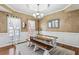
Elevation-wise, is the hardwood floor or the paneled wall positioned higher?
the paneled wall

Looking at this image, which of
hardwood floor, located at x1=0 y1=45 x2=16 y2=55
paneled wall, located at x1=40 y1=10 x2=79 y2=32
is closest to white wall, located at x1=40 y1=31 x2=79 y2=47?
paneled wall, located at x1=40 y1=10 x2=79 y2=32

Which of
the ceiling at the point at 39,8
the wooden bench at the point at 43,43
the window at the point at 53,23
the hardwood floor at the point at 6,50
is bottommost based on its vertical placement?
the hardwood floor at the point at 6,50

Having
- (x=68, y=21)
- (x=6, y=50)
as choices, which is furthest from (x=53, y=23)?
(x=6, y=50)

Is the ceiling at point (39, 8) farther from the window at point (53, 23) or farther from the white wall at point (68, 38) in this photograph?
the white wall at point (68, 38)

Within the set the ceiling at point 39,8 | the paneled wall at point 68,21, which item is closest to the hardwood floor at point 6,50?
the ceiling at point 39,8

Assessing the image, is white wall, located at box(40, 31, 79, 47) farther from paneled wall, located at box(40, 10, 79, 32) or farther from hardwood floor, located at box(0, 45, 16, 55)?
hardwood floor, located at box(0, 45, 16, 55)

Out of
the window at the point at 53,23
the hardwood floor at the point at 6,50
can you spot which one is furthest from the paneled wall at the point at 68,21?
the hardwood floor at the point at 6,50

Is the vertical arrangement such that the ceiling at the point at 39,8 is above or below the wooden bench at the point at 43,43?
above

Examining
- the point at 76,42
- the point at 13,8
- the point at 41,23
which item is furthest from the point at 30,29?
the point at 76,42

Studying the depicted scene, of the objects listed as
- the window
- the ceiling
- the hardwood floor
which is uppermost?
the ceiling

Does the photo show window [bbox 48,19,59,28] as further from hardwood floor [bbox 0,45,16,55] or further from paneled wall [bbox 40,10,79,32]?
hardwood floor [bbox 0,45,16,55]

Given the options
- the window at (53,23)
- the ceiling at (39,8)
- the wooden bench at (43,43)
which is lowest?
the wooden bench at (43,43)

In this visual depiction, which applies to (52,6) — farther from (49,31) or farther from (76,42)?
(76,42)

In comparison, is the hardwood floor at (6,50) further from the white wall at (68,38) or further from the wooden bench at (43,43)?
the white wall at (68,38)
